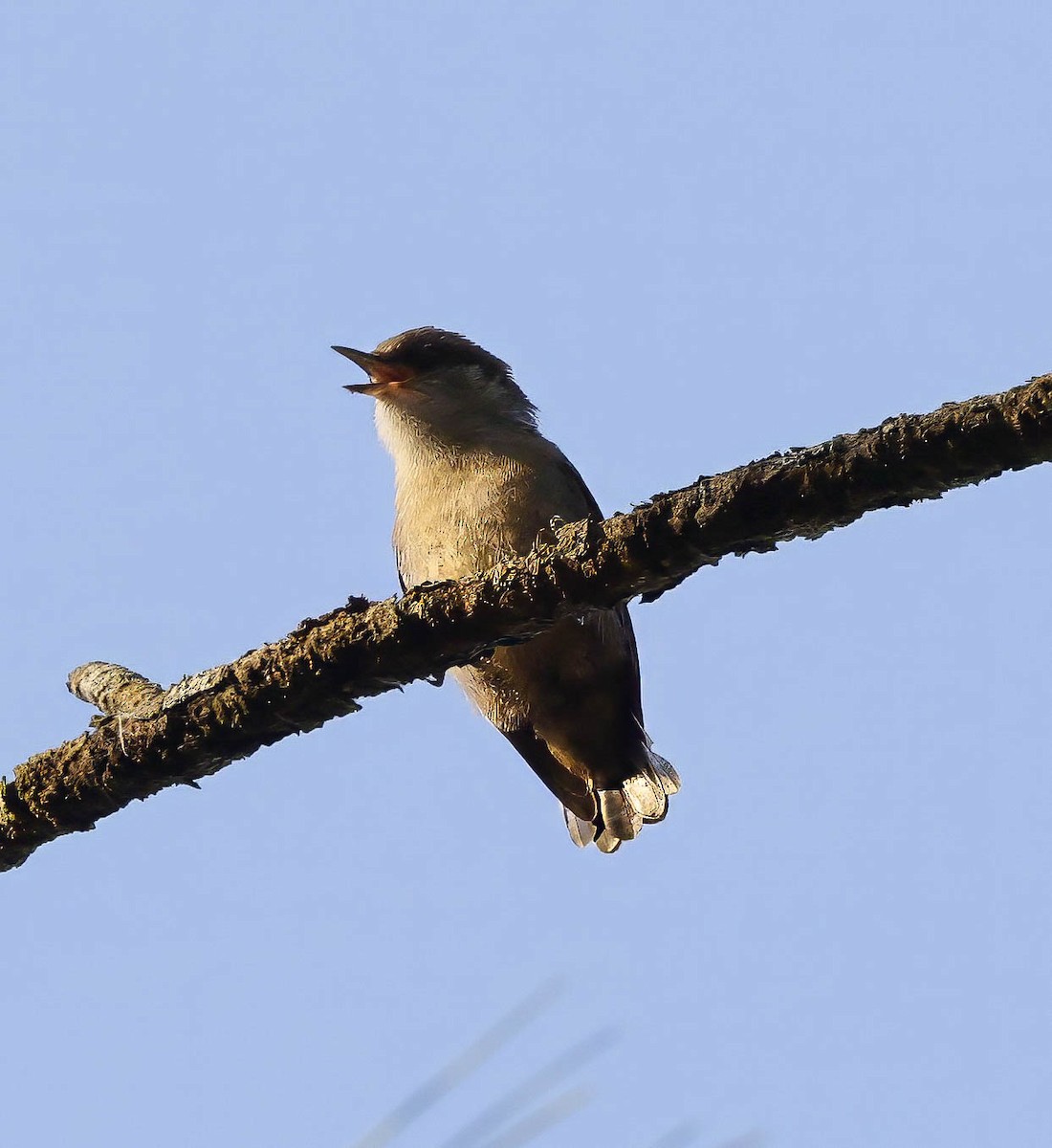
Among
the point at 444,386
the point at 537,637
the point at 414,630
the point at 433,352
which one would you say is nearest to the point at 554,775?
the point at 537,637

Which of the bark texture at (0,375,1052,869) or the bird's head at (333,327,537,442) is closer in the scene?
the bark texture at (0,375,1052,869)

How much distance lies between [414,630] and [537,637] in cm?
251

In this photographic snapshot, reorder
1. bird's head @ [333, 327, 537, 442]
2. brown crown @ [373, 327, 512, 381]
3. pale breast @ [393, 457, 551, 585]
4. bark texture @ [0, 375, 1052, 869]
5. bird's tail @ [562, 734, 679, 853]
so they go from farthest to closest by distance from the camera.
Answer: brown crown @ [373, 327, 512, 381] → bird's head @ [333, 327, 537, 442] → bird's tail @ [562, 734, 679, 853] → pale breast @ [393, 457, 551, 585] → bark texture @ [0, 375, 1052, 869]

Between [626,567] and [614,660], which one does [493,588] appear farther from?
[614,660]

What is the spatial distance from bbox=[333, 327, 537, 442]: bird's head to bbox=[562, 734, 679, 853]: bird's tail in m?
1.77

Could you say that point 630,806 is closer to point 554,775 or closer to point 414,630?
point 554,775

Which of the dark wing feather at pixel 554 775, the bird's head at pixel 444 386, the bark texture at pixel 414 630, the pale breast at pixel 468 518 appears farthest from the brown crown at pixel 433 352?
the bark texture at pixel 414 630

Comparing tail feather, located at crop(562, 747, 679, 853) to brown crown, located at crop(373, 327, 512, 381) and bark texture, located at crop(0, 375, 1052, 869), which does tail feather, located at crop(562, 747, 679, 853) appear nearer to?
brown crown, located at crop(373, 327, 512, 381)

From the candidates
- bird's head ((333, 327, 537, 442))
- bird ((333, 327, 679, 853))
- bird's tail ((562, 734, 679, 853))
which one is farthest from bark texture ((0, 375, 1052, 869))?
bird's head ((333, 327, 537, 442))

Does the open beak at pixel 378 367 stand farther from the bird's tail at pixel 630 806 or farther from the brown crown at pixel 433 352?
the bird's tail at pixel 630 806

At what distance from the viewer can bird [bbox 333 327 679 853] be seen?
5.84 m

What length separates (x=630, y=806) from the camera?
6.19 metres

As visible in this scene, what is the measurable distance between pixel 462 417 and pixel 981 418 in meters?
4.19

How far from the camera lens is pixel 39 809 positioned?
3.51m
